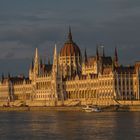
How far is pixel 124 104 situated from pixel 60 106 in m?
21.3

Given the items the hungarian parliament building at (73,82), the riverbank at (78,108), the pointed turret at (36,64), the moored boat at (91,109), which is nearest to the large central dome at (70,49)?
the hungarian parliament building at (73,82)

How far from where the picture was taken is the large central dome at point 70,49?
7298 inches

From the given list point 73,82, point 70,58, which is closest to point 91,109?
point 73,82

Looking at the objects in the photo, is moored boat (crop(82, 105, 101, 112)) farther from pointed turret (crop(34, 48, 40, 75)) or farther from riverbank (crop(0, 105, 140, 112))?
pointed turret (crop(34, 48, 40, 75))

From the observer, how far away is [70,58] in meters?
185

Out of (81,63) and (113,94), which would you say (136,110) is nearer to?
(113,94)

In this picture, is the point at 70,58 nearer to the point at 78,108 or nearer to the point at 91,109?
the point at 78,108

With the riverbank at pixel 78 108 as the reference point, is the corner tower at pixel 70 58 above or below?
above

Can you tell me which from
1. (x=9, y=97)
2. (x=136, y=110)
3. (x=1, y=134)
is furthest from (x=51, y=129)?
(x=9, y=97)

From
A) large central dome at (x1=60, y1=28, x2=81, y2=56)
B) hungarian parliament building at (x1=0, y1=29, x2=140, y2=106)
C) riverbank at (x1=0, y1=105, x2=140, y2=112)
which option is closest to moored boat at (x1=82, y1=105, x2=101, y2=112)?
riverbank at (x1=0, y1=105, x2=140, y2=112)

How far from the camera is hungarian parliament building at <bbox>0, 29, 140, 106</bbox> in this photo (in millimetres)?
146875

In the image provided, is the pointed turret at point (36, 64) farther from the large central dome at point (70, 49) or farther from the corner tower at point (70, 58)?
the large central dome at point (70, 49)

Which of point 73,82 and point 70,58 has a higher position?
point 70,58

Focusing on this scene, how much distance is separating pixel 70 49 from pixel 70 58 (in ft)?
8.31
